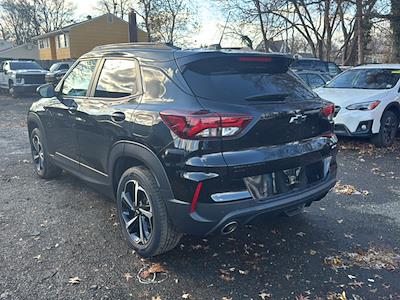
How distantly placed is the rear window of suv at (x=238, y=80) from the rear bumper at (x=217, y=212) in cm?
79

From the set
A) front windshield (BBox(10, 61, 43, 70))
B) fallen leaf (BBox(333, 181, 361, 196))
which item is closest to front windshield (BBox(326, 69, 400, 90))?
fallen leaf (BBox(333, 181, 361, 196))

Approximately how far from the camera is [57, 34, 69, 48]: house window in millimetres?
38456

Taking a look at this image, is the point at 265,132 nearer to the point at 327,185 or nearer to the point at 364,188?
the point at 327,185

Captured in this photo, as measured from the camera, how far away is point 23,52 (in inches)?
2138

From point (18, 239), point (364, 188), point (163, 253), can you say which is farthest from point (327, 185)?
point (18, 239)

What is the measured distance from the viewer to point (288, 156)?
2.94m

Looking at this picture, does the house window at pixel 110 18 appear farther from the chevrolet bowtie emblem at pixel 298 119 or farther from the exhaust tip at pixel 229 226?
the exhaust tip at pixel 229 226

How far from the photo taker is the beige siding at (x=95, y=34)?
3812 cm

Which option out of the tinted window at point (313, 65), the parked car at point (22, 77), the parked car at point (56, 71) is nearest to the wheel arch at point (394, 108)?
the tinted window at point (313, 65)

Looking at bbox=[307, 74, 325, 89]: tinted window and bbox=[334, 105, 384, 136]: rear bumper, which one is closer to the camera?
bbox=[334, 105, 384, 136]: rear bumper

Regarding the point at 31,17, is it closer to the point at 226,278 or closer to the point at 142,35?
the point at 142,35

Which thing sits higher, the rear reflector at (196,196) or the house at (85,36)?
the house at (85,36)

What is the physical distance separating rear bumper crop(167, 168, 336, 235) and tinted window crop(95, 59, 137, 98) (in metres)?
1.16

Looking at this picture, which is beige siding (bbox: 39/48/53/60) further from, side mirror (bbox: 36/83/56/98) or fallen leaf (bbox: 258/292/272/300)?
fallen leaf (bbox: 258/292/272/300)
